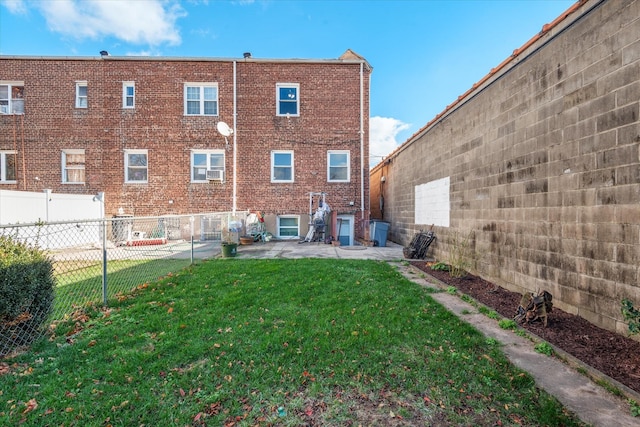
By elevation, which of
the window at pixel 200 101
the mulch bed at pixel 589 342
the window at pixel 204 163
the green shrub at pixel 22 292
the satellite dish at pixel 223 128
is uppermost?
the window at pixel 200 101

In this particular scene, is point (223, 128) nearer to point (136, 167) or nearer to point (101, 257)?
point (136, 167)

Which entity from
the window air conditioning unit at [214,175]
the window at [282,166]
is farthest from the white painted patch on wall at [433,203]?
the window air conditioning unit at [214,175]

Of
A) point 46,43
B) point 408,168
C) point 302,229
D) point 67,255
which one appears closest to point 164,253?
point 67,255

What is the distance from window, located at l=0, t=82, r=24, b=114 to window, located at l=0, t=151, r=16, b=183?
182cm

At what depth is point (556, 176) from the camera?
3.86 m

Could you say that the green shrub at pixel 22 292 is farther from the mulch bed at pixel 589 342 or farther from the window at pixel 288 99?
the window at pixel 288 99

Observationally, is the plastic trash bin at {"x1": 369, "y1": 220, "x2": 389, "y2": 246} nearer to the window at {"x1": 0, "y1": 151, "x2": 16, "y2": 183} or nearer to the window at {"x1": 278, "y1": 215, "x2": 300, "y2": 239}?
the window at {"x1": 278, "y1": 215, "x2": 300, "y2": 239}

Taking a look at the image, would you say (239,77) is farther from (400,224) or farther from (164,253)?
(400,224)

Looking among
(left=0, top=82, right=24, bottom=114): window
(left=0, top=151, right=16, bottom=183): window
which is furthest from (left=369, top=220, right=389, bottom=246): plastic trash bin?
(left=0, top=82, right=24, bottom=114): window

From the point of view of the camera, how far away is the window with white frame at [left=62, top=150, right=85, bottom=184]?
12586 millimetres

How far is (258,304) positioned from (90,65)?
14.4 meters

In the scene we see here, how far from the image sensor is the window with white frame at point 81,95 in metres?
12.6

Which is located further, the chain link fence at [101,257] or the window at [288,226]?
the window at [288,226]

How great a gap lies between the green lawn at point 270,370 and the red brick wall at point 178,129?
880cm
